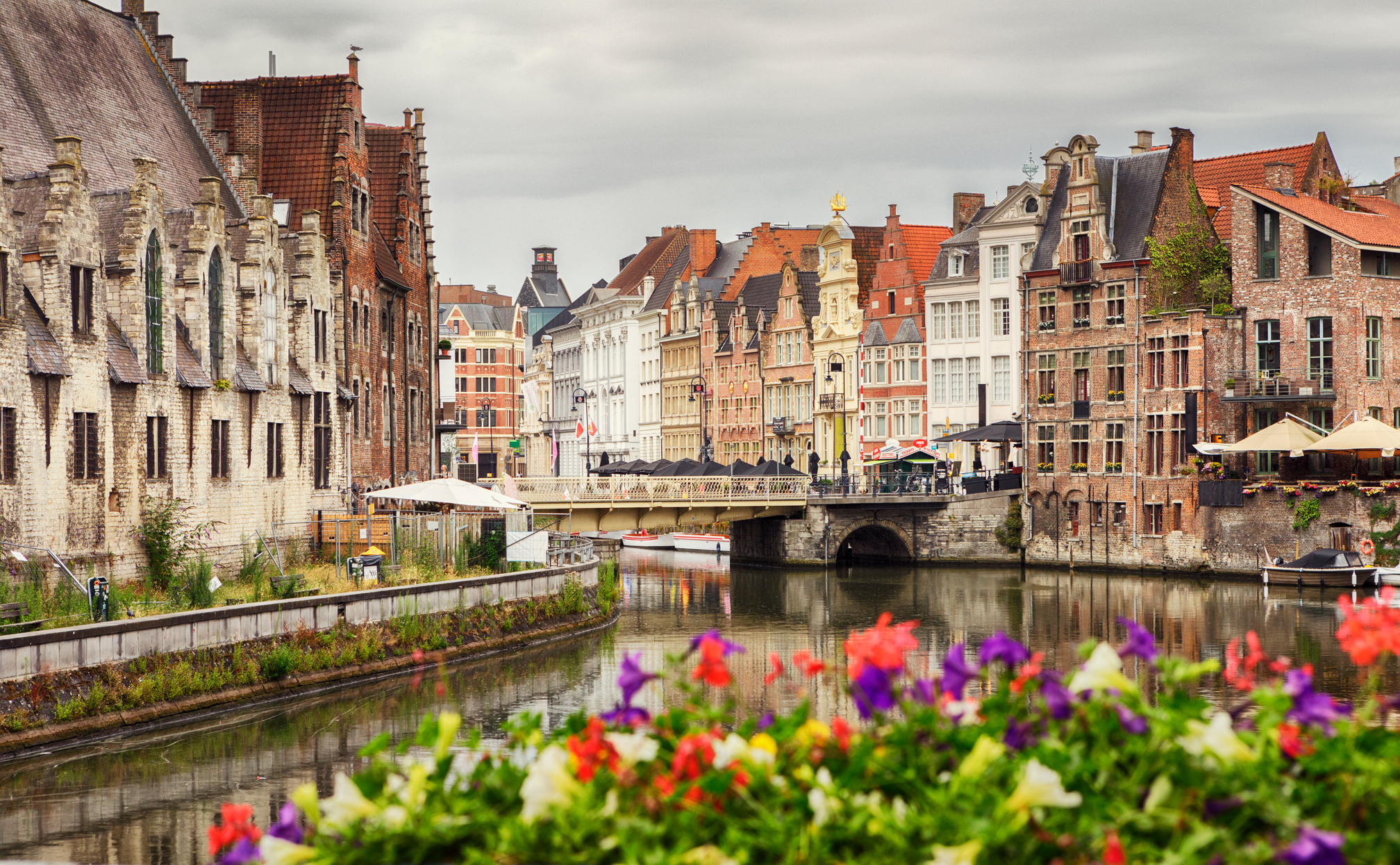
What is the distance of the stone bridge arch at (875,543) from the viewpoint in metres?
55.9

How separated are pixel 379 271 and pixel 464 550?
52.9ft

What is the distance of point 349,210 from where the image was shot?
42625mm

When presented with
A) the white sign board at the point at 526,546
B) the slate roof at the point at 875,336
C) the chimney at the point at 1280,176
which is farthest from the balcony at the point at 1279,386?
the white sign board at the point at 526,546

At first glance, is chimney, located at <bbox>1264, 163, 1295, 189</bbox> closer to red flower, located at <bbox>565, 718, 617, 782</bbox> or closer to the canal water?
the canal water

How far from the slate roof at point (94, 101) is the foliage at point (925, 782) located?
25623 millimetres

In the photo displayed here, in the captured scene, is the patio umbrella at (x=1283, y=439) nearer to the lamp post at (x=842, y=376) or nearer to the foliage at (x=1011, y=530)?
the foliage at (x=1011, y=530)

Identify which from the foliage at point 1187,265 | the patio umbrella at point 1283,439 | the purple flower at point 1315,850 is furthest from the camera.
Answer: the foliage at point 1187,265

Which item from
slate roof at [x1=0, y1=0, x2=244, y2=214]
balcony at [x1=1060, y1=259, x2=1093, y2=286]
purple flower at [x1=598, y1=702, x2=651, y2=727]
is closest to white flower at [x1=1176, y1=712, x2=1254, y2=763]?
purple flower at [x1=598, y1=702, x2=651, y2=727]

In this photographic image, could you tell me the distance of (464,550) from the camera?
3322 centimetres

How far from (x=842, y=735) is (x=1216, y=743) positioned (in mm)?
1191

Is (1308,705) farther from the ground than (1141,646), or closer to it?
closer to it

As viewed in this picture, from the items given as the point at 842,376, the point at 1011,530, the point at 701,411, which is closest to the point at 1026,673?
the point at 1011,530

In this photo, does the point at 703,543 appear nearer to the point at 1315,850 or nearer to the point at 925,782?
the point at 925,782

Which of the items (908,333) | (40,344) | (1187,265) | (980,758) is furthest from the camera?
(908,333)
